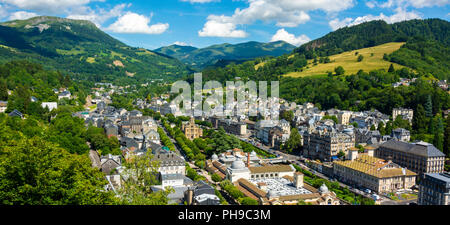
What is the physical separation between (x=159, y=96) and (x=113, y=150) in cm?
6331

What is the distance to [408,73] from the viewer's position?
3516 inches

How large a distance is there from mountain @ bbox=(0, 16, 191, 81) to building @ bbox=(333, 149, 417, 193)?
371 ft

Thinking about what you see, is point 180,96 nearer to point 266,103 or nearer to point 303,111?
point 266,103

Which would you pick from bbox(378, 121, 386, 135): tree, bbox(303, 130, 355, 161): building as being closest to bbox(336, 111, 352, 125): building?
bbox(378, 121, 386, 135): tree

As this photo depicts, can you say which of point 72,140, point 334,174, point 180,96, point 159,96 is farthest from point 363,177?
point 159,96

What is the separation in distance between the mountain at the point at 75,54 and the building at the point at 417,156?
114 meters

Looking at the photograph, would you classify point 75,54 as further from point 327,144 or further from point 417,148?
point 417,148

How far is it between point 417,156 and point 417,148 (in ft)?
3.78

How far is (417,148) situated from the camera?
42.5 m

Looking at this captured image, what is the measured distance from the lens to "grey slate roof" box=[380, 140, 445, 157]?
40.9 m

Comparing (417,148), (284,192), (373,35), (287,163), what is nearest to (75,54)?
(373,35)

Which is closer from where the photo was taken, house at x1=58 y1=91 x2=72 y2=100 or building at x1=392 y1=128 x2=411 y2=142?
Result: building at x1=392 y1=128 x2=411 y2=142

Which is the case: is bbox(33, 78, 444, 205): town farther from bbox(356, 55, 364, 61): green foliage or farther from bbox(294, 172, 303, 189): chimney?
bbox(356, 55, 364, 61): green foliage
